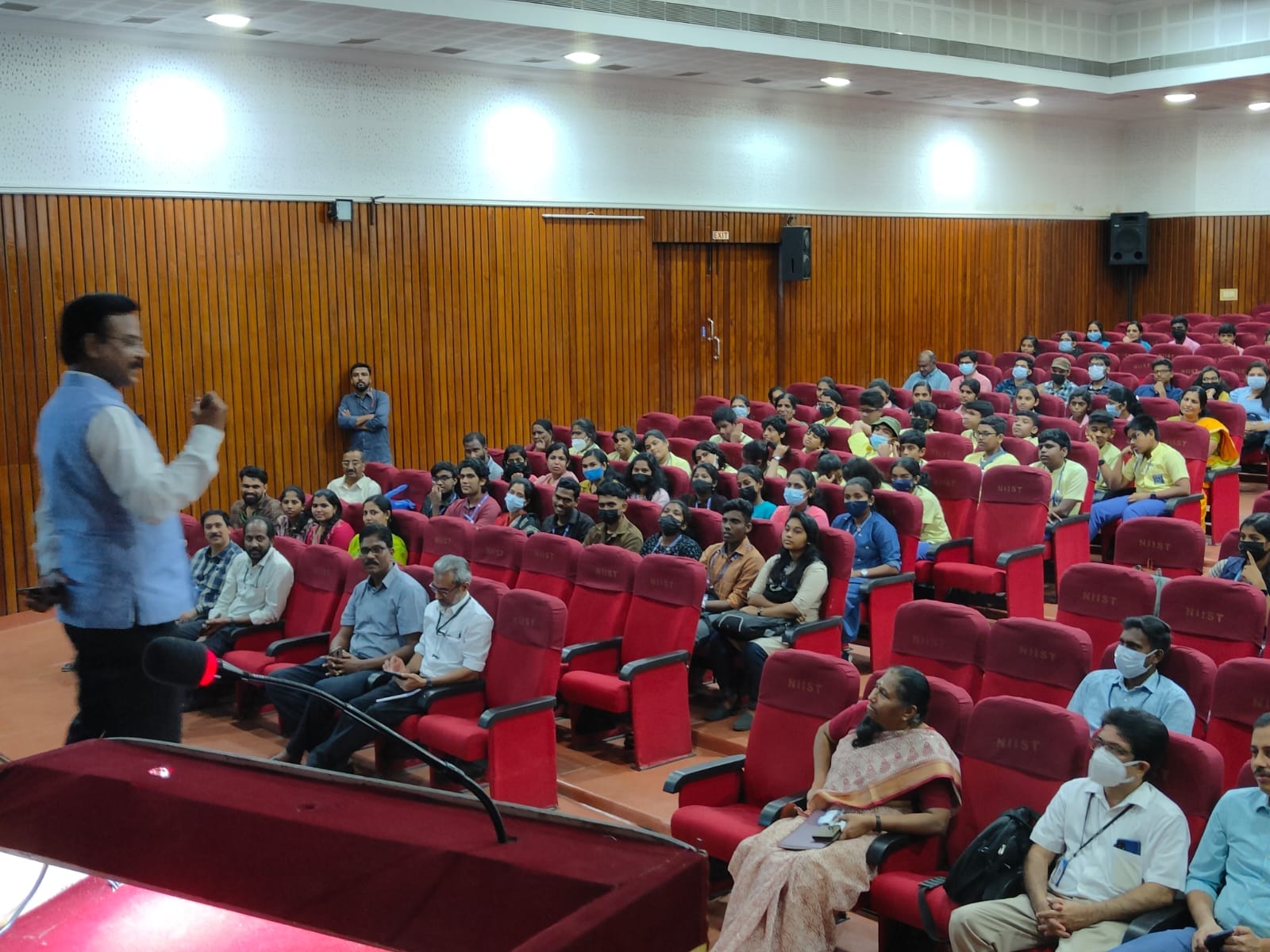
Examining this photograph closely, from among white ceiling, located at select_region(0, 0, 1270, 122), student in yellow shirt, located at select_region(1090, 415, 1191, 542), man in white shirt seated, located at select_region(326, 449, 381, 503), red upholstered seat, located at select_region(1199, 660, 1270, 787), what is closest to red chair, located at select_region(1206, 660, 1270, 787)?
red upholstered seat, located at select_region(1199, 660, 1270, 787)

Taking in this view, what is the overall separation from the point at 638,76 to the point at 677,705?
24.7ft

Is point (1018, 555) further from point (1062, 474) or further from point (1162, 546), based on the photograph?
point (1062, 474)

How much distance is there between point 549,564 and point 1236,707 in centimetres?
317

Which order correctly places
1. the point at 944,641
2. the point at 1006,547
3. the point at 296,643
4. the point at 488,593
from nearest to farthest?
the point at 944,641 < the point at 488,593 < the point at 296,643 < the point at 1006,547

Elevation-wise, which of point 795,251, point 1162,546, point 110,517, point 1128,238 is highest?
point 1128,238

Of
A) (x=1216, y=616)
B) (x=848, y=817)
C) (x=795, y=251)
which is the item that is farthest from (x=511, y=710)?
(x=795, y=251)

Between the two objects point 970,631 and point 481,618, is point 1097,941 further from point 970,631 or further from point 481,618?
point 481,618

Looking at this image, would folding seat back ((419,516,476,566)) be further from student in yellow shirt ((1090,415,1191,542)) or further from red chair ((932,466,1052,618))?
student in yellow shirt ((1090,415,1191,542))

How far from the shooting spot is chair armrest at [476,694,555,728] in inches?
183

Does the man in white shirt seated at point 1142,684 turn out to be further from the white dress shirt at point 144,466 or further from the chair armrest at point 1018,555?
the white dress shirt at point 144,466

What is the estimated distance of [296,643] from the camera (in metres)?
5.86

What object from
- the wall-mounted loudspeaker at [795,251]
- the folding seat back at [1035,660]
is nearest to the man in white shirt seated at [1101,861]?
the folding seat back at [1035,660]

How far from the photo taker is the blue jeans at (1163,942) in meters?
2.96

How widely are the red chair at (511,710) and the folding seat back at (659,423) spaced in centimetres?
505
